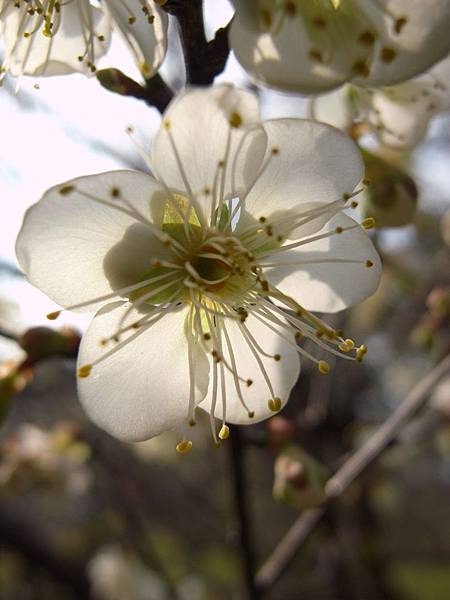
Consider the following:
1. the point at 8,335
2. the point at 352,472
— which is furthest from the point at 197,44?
the point at 352,472

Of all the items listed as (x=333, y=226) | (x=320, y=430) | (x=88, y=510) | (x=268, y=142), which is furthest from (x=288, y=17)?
(x=88, y=510)

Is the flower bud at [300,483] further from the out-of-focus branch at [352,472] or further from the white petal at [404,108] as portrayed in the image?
the white petal at [404,108]

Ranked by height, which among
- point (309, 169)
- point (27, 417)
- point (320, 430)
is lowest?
point (27, 417)

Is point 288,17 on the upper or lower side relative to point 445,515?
upper

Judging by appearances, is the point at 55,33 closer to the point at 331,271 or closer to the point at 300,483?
the point at 331,271

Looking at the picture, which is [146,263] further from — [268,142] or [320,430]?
[320,430]

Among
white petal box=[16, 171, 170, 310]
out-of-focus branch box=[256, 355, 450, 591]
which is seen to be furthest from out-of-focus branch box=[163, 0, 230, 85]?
out-of-focus branch box=[256, 355, 450, 591]

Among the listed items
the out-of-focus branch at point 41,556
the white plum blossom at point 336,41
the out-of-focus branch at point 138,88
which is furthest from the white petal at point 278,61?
the out-of-focus branch at point 41,556
